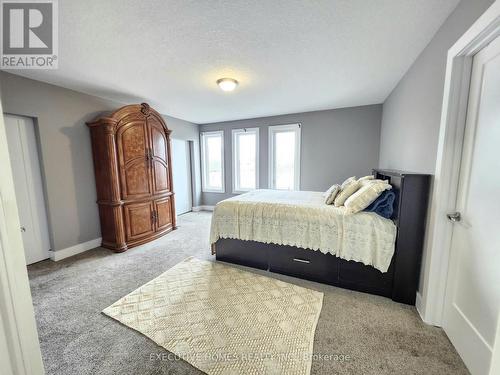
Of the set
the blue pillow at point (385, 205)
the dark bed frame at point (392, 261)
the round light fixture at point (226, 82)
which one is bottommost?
the dark bed frame at point (392, 261)

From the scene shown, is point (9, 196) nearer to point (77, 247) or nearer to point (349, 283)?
point (349, 283)

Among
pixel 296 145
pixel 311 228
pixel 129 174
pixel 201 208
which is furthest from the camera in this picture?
pixel 201 208

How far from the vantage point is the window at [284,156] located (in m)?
4.52

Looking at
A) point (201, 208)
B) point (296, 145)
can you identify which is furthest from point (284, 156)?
point (201, 208)

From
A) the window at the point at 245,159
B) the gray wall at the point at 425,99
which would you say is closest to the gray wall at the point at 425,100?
the gray wall at the point at 425,99

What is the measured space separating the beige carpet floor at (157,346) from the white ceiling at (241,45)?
2383 mm

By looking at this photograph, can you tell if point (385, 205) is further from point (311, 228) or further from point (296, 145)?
point (296, 145)

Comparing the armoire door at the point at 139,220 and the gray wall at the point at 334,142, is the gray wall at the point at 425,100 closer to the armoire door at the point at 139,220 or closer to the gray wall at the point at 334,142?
the gray wall at the point at 334,142

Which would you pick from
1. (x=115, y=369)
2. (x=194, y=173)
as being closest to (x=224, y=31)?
(x=115, y=369)

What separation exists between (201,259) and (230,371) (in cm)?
162

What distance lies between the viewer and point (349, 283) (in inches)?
83.1

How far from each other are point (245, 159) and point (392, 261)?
12.4ft

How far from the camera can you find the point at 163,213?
148 inches

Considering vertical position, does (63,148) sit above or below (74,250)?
above
